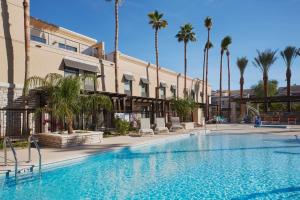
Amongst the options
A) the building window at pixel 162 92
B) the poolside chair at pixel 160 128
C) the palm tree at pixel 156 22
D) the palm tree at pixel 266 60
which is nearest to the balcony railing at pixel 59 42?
the palm tree at pixel 156 22

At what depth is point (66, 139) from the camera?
39.9 feet

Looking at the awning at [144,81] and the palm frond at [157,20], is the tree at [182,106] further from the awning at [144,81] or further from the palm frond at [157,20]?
the palm frond at [157,20]

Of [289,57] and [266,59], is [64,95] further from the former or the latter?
[266,59]

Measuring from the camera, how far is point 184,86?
116 feet

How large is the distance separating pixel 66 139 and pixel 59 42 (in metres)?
13.9

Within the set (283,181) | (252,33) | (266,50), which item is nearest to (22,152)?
(283,181)

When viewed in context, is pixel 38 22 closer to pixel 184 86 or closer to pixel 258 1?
pixel 258 1

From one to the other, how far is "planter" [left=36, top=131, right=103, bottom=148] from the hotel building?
2836mm

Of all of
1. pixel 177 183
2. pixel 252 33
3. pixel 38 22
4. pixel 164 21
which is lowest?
pixel 177 183

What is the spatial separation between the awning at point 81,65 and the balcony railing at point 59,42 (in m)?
2.76

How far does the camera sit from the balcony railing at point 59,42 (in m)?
21.0

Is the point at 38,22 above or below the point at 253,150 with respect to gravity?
above

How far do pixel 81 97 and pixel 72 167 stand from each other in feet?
19.2

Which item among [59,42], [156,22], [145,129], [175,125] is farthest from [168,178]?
[156,22]
